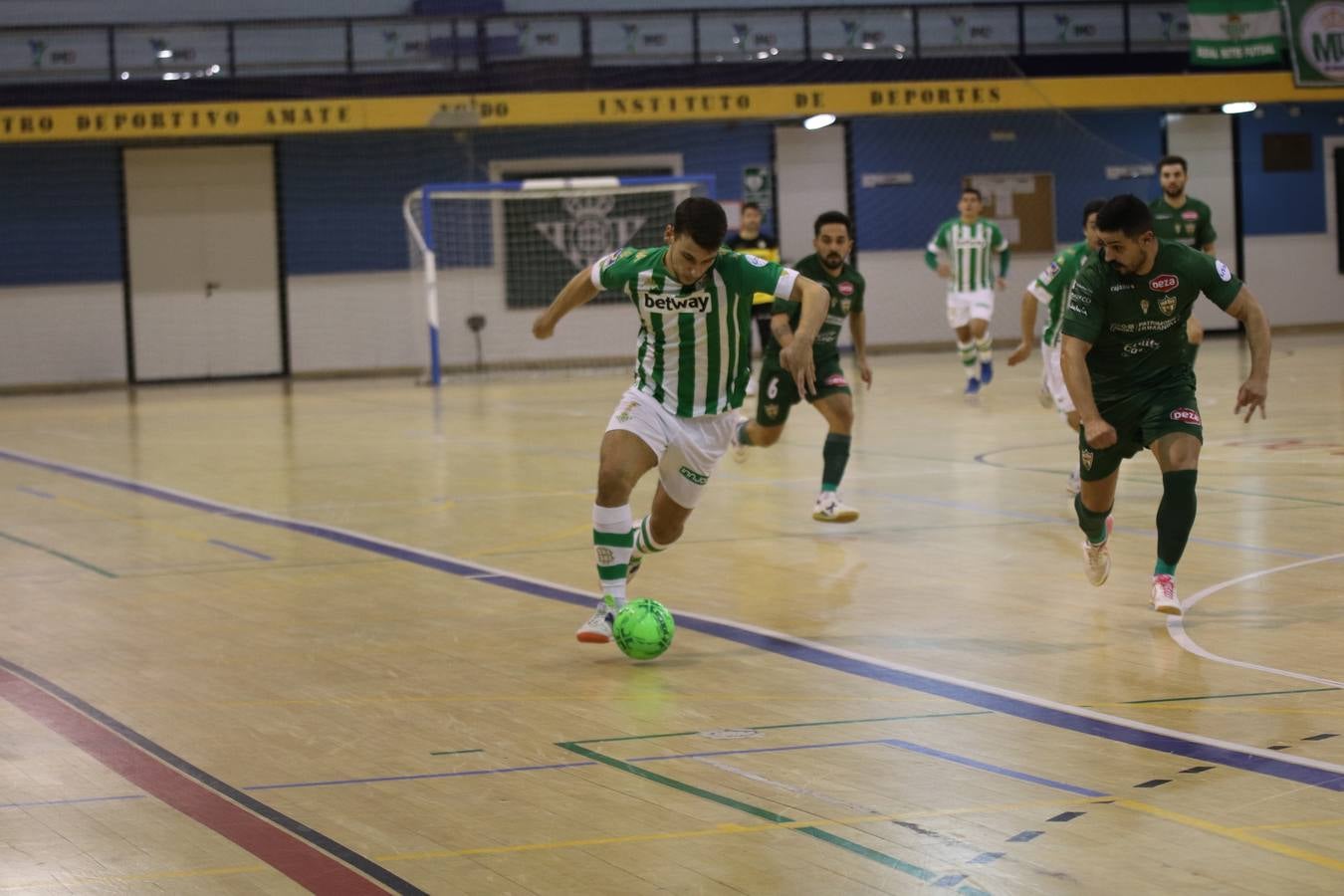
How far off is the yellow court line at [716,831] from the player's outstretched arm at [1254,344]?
112 inches

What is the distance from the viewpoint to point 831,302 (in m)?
11.0

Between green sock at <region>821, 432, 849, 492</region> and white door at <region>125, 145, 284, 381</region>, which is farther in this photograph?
white door at <region>125, 145, 284, 381</region>

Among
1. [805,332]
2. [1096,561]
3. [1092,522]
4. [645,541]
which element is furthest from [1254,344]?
[645,541]

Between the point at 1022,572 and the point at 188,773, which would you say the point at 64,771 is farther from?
the point at 1022,572

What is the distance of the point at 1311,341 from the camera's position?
2666cm

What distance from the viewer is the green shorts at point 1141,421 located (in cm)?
704

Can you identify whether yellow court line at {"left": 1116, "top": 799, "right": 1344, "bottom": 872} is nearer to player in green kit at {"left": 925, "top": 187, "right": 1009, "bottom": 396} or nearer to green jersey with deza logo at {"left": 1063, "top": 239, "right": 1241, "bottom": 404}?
green jersey with deza logo at {"left": 1063, "top": 239, "right": 1241, "bottom": 404}

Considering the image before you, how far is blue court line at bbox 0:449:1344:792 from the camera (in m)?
4.82

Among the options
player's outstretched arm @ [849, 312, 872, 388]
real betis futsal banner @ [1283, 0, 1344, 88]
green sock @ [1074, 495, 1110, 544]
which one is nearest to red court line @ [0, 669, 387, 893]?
green sock @ [1074, 495, 1110, 544]

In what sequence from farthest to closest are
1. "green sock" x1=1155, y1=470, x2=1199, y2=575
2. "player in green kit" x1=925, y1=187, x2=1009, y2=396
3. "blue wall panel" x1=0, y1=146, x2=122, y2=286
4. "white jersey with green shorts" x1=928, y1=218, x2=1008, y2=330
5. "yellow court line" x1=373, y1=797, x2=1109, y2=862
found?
"blue wall panel" x1=0, y1=146, x2=122, y2=286 → "white jersey with green shorts" x1=928, y1=218, x2=1008, y2=330 → "player in green kit" x1=925, y1=187, x2=1009, y2=396 → "green sock" x1=1155, y1=470, x2=1199, y2=575 → "yellow court line" x1=373, y1=797, x2=1109, y2=862

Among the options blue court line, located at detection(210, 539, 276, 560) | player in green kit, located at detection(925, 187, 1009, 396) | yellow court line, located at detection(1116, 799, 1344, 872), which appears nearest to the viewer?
yellow court line, located at detection(1116, 799, 1344, 872)

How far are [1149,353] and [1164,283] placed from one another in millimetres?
322

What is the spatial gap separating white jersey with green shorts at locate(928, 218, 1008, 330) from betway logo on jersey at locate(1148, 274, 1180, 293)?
13168 mm

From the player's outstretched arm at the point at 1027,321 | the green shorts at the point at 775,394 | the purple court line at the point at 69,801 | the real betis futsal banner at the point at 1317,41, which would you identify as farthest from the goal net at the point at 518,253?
the purple court line at the point at 69,801
